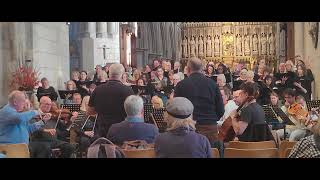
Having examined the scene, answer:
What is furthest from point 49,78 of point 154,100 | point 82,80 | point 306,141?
point 306,141

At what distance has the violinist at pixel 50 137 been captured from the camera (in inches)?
314

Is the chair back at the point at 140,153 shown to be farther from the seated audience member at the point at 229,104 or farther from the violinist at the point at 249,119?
the violinist at the point at 249,119

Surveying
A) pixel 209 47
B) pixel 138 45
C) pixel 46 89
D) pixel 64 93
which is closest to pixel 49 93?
pixel 46 89

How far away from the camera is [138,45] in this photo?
8.33 metres

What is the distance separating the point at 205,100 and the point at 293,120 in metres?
1.29

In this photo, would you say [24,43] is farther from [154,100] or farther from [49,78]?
[154,100]

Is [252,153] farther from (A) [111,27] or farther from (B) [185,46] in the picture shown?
(A) [111,27]

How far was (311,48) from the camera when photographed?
802cm

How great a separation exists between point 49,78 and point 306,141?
4055mm

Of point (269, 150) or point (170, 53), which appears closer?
point (269, 150)

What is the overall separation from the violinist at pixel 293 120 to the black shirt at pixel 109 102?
7.24 feet

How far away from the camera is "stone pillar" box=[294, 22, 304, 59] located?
7949 mm

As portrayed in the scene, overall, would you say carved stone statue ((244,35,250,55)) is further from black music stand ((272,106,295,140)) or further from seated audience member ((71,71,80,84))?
seated audience member ((71,71,80,84))
